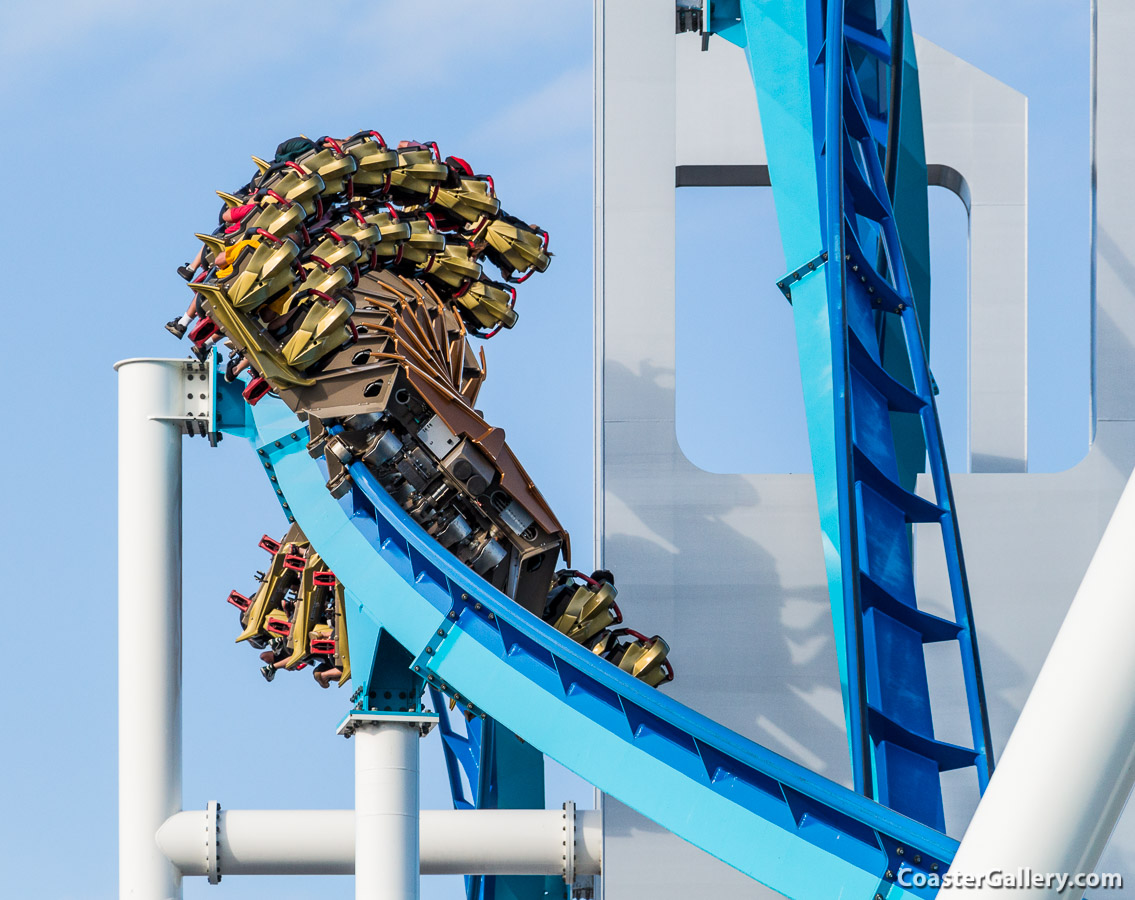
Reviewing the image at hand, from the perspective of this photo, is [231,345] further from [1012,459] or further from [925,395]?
[1012,459]

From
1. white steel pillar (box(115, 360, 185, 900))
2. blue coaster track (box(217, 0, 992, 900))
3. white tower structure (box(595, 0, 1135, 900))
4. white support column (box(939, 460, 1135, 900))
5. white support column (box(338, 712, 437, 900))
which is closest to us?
white support column (box(939, 460, 1135, 900))

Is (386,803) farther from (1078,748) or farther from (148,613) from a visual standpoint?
(1078,748)

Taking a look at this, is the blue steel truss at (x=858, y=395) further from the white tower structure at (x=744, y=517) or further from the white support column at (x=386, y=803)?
the white support column at (x=386, y=803)

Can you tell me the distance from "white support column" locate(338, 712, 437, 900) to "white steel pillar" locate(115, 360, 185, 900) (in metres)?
2.06

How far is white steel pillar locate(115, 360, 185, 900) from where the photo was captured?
1209cm

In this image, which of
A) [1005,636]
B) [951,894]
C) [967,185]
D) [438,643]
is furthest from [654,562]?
[951,894]

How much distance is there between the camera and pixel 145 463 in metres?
12.1

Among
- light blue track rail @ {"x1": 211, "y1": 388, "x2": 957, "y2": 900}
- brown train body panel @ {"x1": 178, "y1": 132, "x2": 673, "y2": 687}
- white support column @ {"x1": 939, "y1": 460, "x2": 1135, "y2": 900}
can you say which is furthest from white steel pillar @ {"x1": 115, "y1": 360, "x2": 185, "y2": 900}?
white support column @ {"x1": 939, "y1": 460, "x2": 1135, "y2": 900}

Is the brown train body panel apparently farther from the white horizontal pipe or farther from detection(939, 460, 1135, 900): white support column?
detection(939, 460, 1135, 900): white support column

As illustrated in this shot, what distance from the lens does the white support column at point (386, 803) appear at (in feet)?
34.3

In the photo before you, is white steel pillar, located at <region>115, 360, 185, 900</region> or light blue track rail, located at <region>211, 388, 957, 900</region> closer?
light blue track rail, located at <region>211, 388, 957, 900</region>

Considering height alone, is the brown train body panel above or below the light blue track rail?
above

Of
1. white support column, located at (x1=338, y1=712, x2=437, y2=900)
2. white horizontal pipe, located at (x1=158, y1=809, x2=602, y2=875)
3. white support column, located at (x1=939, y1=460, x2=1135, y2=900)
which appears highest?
white support column, located at (x1=939, y1=460, x2=1135, y2=900)

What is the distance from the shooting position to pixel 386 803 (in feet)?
34.4
